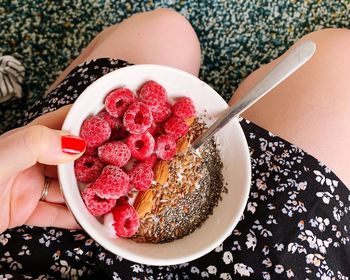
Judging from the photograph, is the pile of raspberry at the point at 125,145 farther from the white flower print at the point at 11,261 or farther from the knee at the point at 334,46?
the knee at the point at 334,46

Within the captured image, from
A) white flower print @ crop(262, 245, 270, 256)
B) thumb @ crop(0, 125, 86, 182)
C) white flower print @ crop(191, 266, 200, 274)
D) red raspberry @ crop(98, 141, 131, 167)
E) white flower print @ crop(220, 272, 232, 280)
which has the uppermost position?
thumb @ crop(0, 125, 86, 182)

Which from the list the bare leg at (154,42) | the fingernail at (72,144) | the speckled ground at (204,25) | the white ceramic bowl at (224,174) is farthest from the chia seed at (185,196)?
the speckled ground at (204,25)

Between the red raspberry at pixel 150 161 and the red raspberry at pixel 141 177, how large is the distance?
11 mm

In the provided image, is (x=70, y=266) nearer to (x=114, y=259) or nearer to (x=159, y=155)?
(x=114, y=259)

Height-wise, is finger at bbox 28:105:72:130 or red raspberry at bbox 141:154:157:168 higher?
finger at bbox 28:105:72:130

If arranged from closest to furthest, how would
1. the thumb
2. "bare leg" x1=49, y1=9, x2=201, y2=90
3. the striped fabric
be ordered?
1. the thumb
2. "bare leg" x1=49, y1=9, x2=201, y2=90
3. the striped fabric

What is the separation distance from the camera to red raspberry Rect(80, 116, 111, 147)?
646 millimetres

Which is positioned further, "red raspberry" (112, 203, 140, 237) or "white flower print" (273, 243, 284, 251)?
"white flower print" (273, 243, 284, 251)

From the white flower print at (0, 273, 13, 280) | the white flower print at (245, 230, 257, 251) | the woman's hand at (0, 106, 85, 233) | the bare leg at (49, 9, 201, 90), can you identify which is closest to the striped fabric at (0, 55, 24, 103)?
the bare leg at (49, 9, 201, 90)

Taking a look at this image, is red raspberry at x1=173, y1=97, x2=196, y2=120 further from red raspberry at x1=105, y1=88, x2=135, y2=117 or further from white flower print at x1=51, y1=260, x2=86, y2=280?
white flower print at x1=51, y1=260, x2=86, y2=280

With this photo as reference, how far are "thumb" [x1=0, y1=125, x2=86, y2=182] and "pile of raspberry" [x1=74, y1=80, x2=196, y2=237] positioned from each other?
2.5 inches

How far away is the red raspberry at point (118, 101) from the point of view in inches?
26.1

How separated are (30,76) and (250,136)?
0.60 m

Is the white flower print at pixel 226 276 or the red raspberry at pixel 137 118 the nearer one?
the red raspberry at pixel 137 118
